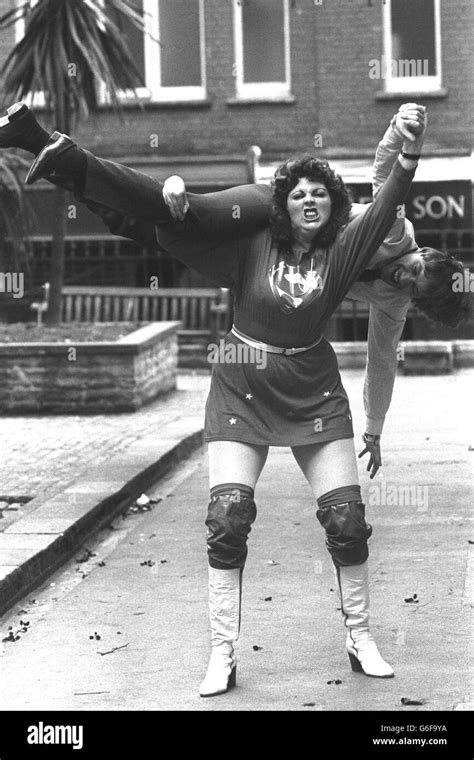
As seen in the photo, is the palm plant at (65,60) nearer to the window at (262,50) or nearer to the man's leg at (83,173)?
the window at (262,50)

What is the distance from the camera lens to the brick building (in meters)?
20.2

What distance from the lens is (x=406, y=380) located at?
55.9ft

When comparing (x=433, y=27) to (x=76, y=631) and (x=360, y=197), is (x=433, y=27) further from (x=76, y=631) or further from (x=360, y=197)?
(x=76, y=631)

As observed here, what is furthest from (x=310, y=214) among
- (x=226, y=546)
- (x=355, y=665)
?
(x=355, y=665)

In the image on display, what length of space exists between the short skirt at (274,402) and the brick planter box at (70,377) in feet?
25.5

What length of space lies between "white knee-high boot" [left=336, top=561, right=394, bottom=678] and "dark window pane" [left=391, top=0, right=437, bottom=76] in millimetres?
15731

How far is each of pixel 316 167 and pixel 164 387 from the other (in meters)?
9.66

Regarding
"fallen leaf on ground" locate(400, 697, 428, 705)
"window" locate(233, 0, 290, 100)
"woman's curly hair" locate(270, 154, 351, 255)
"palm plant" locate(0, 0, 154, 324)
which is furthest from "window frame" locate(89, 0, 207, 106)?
"fallen leaf on ground" locate(400, 697, 428, 705)

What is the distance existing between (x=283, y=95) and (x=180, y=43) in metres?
1.60

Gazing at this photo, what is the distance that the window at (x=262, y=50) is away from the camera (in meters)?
20.5

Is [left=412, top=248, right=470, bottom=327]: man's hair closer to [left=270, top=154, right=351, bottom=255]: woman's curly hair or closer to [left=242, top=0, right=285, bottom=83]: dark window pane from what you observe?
[left=270, top=154, right=351, bottom=255]: woman's curly hair

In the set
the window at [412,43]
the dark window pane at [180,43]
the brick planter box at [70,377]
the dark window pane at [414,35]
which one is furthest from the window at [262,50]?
the brick planter box at [70,377]

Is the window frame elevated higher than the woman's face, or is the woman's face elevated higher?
the window frame
